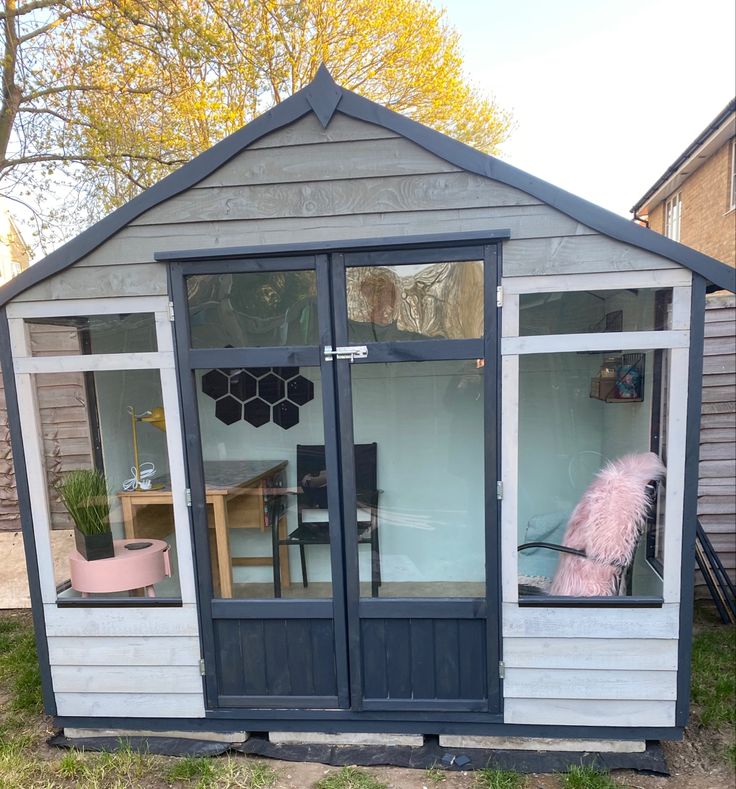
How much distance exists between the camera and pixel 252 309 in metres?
2.46

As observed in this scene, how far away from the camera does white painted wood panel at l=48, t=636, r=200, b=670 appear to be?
263 centimetres

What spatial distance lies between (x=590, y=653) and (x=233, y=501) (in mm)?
1879

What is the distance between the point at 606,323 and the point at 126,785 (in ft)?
9.98

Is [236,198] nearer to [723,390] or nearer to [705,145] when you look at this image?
[723,390]

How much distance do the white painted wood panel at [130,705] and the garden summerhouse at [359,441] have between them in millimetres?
13

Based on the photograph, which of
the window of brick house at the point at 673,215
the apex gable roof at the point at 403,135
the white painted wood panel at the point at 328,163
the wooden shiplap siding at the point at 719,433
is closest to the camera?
the apex gable roof at the point at 403,135

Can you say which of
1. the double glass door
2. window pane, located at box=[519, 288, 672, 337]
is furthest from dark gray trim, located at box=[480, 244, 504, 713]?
window pane, located at box=[519, 288, 672, 337]

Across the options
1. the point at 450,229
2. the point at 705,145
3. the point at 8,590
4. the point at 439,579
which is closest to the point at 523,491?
the point at 439,579

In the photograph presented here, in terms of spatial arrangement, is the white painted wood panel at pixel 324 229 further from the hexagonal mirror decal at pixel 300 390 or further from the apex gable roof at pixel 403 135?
the hexagonal mirror decal at pixel 300 390

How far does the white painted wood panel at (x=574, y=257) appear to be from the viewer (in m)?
2.21

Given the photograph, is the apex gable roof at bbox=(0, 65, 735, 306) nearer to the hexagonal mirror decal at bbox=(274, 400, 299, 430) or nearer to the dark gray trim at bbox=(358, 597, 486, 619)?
the hexagonal mirror decal at bbox=(274, 400, 299, 430)

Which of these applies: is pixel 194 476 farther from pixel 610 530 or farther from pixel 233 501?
pixel 610 530

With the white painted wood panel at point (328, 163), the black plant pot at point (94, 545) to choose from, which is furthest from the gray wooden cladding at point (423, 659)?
Result: the white painted wood panel at point (328, 163)

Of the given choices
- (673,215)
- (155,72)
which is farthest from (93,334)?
(673,215)
